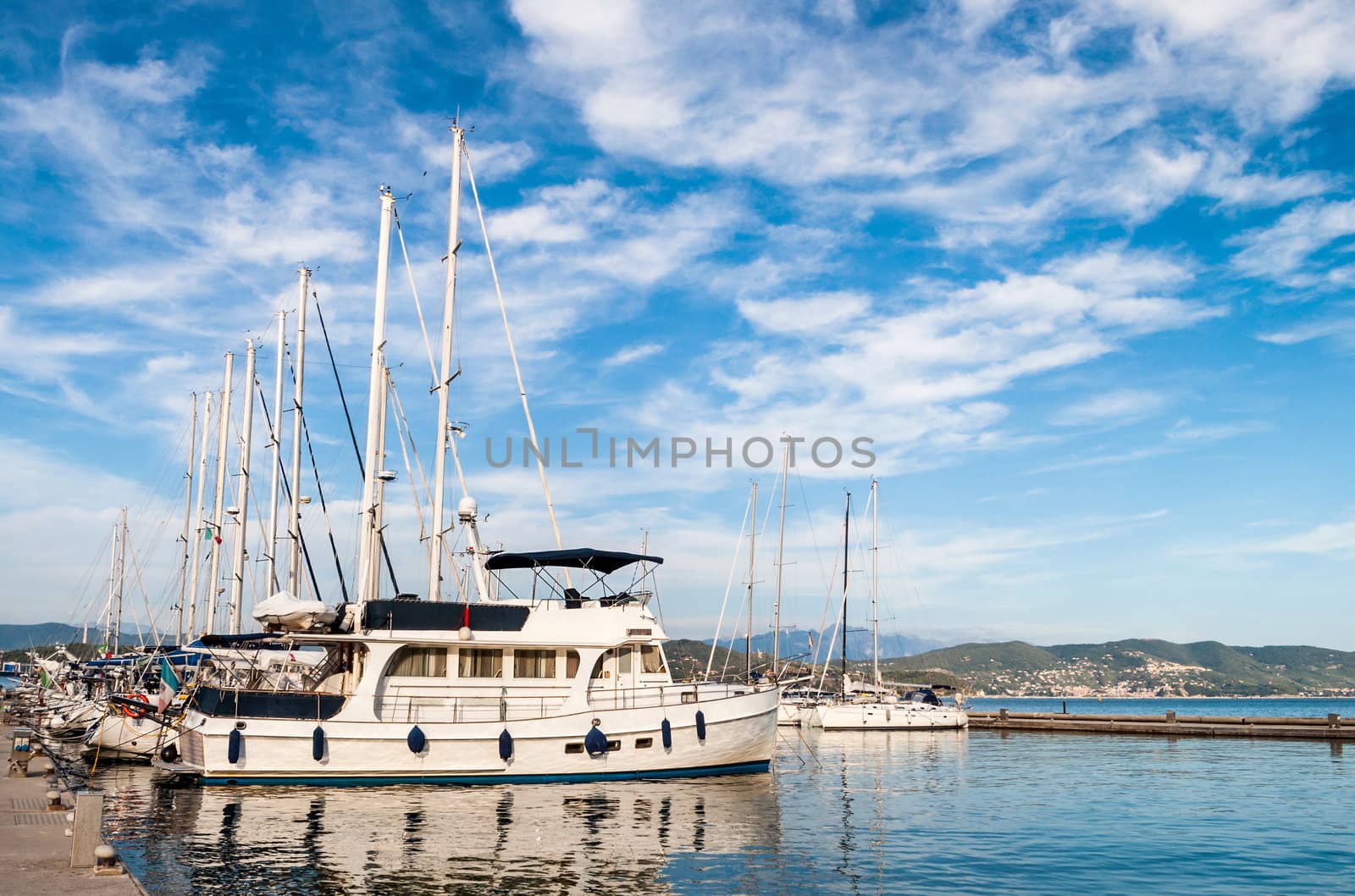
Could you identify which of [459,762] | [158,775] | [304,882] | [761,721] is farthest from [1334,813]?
[158,775]

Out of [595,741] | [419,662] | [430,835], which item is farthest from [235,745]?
[595,741]

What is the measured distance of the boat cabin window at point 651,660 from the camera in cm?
2530

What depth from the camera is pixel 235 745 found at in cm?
2130

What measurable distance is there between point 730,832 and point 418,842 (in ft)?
18.4

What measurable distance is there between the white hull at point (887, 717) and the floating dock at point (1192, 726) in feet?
11.8

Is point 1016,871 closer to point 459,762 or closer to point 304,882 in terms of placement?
point 304,882

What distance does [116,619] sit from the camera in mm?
56656

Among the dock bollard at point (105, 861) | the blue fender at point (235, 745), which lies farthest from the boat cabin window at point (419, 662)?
the dock bollard at point (105, 861)

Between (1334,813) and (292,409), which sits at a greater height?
(292,409)

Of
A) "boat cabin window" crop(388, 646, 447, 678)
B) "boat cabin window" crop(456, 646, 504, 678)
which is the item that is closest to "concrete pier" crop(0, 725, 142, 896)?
"boat cabin window" crop(388, 646, 447, 678)

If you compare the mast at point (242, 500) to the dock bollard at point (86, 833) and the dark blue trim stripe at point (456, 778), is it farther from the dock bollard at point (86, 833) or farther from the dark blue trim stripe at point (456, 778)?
the dock bollard at point (86, 833)

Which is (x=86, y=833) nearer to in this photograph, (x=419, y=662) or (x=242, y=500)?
(x=419, y=662)

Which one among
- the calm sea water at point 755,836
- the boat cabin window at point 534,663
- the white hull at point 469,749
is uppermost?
the boat cabin window at point 534,663

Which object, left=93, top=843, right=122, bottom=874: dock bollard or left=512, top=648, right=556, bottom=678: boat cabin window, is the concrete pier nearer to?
left=93, top=843, right=122, bottom=874: dock bollard
